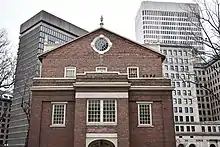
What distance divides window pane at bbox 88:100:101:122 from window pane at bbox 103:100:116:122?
1.58 feet

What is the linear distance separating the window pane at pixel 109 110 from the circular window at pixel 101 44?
702 cm

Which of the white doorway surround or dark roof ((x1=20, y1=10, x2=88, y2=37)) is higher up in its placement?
dark roof ((x1=20, y1=10, x2=88, y2=37))

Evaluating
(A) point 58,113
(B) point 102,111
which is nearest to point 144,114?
(B) point 102,111

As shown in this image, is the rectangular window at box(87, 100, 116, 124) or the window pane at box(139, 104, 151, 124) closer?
the rectangular window at box(87, 100, 116, 124)

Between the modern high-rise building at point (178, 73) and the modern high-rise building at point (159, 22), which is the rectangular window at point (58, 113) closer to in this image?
the modern high-rise building at point (178, 73)

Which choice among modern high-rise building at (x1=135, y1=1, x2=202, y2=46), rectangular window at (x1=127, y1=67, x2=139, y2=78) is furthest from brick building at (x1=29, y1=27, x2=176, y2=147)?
modern high-rise building at (x1=135, y1=1, x2=202, y2=46)

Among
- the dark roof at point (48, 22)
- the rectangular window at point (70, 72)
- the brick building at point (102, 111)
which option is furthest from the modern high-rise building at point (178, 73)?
the dark roof at point (48, 22)

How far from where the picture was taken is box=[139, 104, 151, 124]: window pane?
78.5 ft

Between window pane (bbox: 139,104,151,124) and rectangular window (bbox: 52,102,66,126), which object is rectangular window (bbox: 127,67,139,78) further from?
rectangular window (bbox: 52,102,66,126)

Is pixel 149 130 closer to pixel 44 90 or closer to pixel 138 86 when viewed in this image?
pixel 138 86

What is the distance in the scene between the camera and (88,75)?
2378cm

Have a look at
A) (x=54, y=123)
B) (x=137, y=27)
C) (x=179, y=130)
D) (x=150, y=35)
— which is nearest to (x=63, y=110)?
(x=54, y=123)

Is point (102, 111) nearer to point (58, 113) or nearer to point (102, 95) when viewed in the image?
point (102, 95)

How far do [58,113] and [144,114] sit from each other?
7258 millimetres
